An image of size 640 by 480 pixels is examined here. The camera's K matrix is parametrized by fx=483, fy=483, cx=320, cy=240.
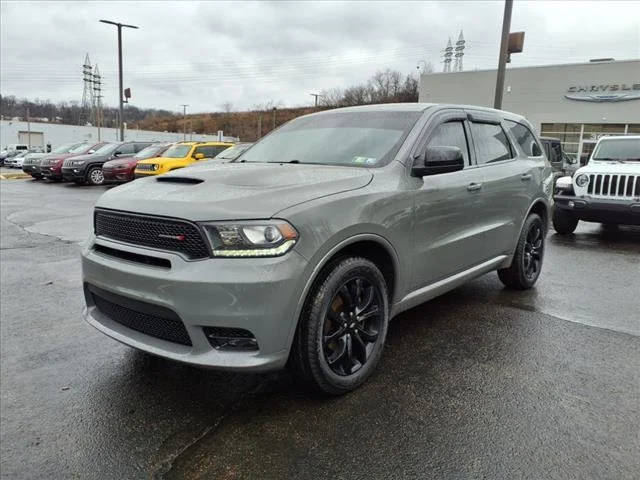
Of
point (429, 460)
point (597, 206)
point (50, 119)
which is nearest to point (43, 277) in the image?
point (429, 460)

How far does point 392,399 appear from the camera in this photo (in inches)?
113

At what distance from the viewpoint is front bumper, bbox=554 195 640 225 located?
7.53 metres

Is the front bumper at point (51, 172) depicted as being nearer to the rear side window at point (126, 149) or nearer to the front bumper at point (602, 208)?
the rear side window at point (126, 149)

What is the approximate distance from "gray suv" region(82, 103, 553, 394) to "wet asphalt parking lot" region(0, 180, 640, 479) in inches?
14.4

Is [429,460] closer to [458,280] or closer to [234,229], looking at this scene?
[234,229]

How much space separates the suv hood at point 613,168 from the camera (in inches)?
304

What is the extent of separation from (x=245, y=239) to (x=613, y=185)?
753 cm

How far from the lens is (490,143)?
4.41m

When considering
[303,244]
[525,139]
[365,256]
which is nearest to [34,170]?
[525,139]

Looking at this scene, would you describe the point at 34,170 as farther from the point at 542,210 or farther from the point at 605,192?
the point at 542,210

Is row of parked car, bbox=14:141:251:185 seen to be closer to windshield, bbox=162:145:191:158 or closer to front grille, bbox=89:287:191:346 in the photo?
windshield, bbox=162:145:191:158

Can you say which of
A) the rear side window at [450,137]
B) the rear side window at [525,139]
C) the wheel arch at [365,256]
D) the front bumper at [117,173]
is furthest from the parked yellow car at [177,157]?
the wheel arch at [365,256]

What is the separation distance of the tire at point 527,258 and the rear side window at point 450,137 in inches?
52.2

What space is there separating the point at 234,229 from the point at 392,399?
1403 mm
